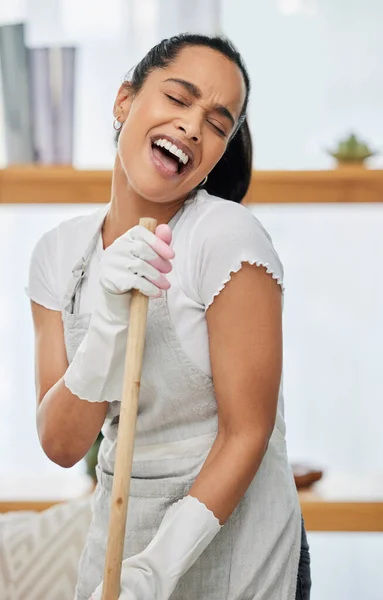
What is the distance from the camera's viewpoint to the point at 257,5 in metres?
2.58

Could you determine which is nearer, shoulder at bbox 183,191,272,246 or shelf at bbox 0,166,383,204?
shoulder at bbox 183,191,272,246

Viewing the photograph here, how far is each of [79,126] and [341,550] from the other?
4.84 ft

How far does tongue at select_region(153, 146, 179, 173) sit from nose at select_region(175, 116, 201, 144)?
4 cm

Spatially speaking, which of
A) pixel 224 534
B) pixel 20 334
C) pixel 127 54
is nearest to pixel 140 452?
pixel 224 534

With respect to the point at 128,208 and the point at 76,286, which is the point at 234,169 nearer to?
the point at 128,208

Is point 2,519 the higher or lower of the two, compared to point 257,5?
lower

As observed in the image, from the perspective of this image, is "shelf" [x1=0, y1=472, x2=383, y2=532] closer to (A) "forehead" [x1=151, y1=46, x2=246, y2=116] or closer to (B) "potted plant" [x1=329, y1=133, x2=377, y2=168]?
(B) "potted plant" [x1=329, y1=133, x2=377, y2=168]

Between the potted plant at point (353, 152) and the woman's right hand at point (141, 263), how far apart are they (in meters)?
1.37

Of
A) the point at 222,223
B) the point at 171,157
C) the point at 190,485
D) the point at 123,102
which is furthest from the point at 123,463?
the point at 123,102

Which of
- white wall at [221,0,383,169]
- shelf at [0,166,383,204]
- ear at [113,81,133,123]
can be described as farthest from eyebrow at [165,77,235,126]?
white wall at [221,0,383,169]

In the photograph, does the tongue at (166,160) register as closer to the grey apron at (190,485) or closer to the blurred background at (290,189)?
the grey apron at (190,485)

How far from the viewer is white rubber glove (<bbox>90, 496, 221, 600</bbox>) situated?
1188 mm

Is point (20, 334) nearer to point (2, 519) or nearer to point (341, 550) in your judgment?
point (2, 519)

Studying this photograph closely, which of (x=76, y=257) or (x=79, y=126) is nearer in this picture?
(x=76, y=257)
